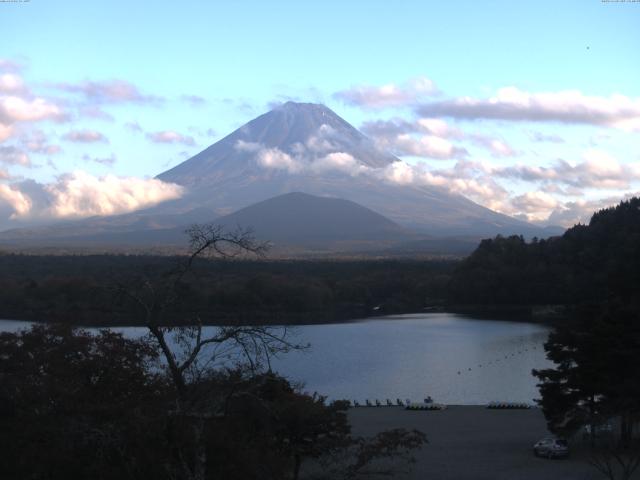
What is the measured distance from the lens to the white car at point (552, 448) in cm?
1082

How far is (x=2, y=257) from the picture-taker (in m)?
54.3

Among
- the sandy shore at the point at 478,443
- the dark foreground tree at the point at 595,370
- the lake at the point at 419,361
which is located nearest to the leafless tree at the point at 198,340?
the sandy shore at the point at 478,443

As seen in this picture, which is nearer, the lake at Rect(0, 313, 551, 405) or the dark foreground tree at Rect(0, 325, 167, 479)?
the dark foreground tree at Rect(0, 325, 167, 479)

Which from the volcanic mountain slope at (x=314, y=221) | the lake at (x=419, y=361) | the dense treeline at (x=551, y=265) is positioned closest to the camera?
the lake at (x=419, y=361)

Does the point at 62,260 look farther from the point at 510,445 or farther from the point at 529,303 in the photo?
the point at 510,445

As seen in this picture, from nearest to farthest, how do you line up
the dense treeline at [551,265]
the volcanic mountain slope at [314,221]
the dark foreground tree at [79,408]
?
1. the dark foreground tree at [79,408]
2. the dense treeline at [551,265]
3. the volcanic mountain slope at [314,221]

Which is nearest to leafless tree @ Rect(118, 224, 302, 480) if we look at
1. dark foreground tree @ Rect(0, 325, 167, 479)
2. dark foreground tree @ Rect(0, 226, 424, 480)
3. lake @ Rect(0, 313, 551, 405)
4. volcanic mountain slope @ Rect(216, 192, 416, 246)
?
dark foreground tree @ Rect(0, 226, 424, 480)

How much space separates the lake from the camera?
60.7 ft

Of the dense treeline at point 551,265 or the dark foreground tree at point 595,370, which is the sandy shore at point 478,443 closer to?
the dark foreground tree at point 595,370

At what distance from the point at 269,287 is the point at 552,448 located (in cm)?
2713

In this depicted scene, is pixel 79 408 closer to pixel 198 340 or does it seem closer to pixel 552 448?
pixel 198 340

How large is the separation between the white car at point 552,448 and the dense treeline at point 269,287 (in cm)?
1499

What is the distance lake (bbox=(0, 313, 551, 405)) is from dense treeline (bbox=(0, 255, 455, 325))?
8.82 ft

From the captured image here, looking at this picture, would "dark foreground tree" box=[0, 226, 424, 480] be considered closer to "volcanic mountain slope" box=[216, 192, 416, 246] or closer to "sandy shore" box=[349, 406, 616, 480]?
"sandy shore" box=[349, 406, 616, 480]
